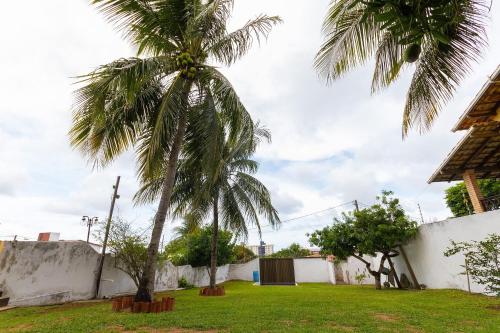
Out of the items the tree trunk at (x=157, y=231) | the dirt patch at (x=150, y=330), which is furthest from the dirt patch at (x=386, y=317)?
the tree trunk at (x=157, y=231)

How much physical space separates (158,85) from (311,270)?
18.2 m

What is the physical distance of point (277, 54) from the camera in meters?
5.83

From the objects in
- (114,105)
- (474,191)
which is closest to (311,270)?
(474,191)

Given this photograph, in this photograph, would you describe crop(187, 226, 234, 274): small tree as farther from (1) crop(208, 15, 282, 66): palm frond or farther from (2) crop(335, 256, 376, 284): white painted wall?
(1) crop(208, 15, 282, 66): palm frond

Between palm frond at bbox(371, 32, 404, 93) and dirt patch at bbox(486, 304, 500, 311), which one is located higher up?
palm frond at bbox(371, 32, 404, 93)

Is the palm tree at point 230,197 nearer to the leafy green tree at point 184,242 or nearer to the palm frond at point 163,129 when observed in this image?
the leafy green tree at point 184,242

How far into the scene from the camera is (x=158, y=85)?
23.5ft

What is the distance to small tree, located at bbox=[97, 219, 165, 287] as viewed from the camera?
9.36m

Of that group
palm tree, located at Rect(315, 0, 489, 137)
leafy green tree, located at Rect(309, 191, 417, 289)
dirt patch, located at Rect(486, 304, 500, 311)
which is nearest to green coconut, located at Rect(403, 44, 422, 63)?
palm tree, located at Rect(315, 0, 489, 137)

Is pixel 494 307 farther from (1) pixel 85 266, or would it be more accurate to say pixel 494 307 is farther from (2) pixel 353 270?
(2) pixel 353 270

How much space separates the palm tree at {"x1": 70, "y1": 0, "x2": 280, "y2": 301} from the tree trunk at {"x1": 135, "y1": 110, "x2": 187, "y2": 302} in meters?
0.02

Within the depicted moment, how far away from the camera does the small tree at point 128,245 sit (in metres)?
9.36

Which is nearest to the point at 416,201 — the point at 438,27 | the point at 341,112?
the point at 341,112

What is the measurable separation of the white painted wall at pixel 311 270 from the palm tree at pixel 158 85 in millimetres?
16463
